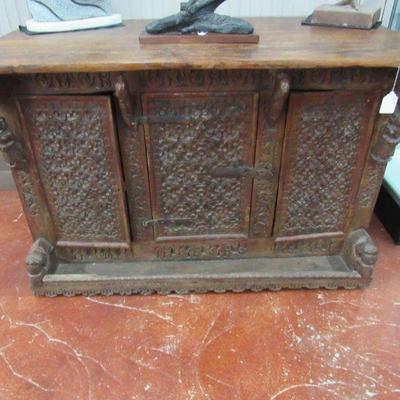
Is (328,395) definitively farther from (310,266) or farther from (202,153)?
(202,153)

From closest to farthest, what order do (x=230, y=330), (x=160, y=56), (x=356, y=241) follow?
(x=160, y=56) → (x=230, y=330) → (x=356, y=241)

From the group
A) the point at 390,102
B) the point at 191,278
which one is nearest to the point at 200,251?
the point at 191,278

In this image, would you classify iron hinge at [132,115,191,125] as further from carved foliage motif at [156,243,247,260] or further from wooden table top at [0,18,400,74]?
carved foliage motif at [156,243,247,260]

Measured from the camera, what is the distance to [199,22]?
1154 millimetres

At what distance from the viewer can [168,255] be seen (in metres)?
1.40

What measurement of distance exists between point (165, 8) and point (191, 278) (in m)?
1.15

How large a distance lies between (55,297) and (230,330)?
2.11ft

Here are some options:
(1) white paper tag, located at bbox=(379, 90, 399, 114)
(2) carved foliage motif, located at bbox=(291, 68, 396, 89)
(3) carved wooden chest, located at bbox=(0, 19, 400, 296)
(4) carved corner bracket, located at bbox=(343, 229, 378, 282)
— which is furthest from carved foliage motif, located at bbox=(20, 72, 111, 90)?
(4) carved corner bracket, located at bbox=(343, 229, 378, 282)

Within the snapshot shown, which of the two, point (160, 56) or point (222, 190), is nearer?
point (160, 56)

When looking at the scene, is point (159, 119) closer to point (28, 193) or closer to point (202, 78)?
Result: point (202, 78)

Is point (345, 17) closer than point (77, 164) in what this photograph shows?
No

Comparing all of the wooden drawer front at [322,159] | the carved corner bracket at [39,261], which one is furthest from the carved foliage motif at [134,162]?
the wooden drawer front at [322,159]

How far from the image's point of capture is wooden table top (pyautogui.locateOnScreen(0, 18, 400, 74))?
37.0 inches

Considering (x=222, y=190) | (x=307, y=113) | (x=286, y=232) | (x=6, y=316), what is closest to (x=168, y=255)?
(x=222, y=190)
